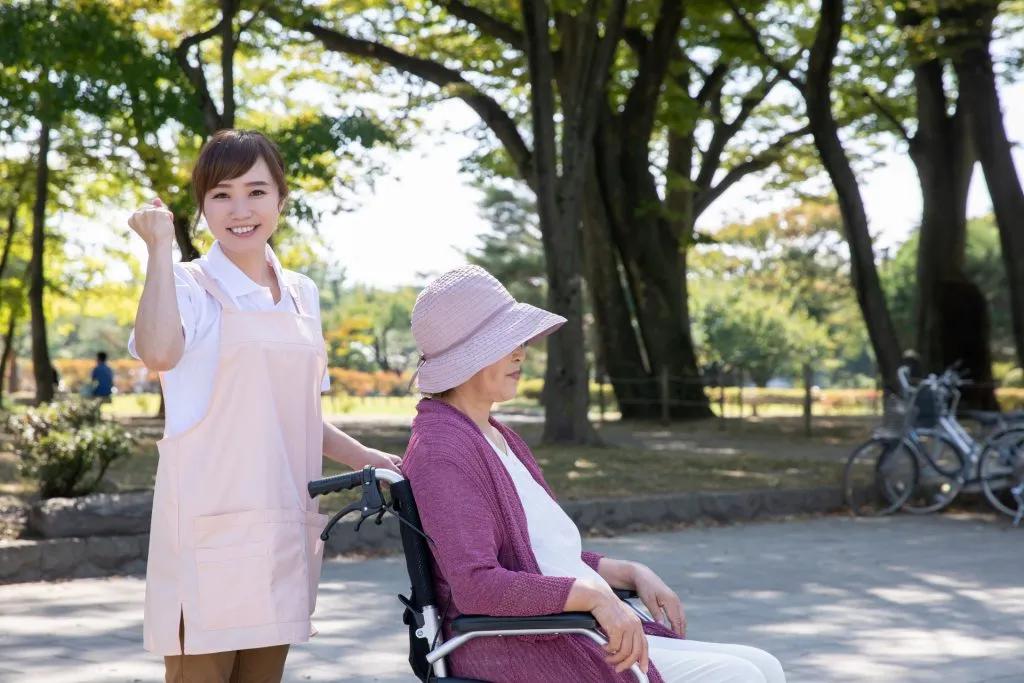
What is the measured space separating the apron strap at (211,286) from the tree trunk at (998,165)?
15602mm

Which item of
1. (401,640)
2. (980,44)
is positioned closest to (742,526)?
(401,640)

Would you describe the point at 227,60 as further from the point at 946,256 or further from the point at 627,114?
the point at 946,256

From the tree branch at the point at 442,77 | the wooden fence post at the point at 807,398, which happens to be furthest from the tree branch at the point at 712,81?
the tree branch at the point at 442,77

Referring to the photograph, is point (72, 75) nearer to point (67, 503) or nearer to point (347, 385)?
point (67, 503)

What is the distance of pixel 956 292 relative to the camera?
24.0m

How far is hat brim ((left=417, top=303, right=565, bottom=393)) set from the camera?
3094mm

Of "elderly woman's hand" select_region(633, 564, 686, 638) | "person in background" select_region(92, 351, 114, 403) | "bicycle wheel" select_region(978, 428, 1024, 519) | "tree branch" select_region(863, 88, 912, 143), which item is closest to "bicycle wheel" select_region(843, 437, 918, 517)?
"bicycle wheel" select_region(978, 428, 1024, 519)

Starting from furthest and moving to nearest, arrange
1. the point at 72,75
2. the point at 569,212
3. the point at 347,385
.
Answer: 1. the point at 347,385
2. the point at 569,212
3. the point at 72,75

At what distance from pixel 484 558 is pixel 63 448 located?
6655mm

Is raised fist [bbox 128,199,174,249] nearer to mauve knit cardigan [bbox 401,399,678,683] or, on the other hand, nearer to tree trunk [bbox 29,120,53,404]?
mauve knit cardigan [bbox 401,399,678,683]

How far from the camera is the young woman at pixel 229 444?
3.04 metres

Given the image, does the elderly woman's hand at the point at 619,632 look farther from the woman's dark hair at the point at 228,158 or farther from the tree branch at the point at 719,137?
the tree branch at the point at 719,137

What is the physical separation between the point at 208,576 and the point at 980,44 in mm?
15413

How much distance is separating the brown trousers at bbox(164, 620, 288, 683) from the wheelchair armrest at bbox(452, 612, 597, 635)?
0.53 m
